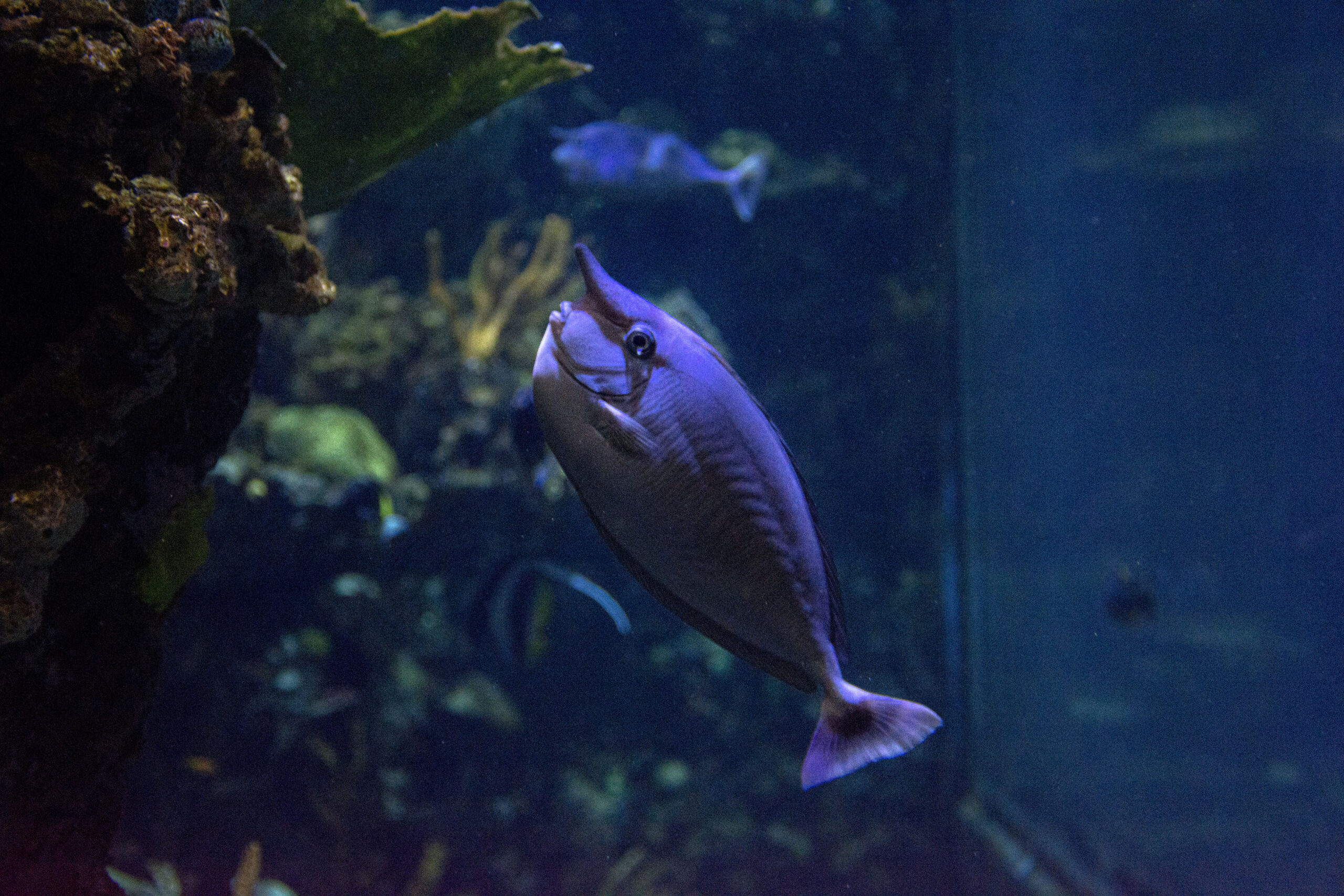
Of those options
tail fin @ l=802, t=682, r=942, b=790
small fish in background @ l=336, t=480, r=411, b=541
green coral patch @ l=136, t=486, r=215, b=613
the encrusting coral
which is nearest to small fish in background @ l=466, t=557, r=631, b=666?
small fish in background @ l=336, t=480, r=411, b=541

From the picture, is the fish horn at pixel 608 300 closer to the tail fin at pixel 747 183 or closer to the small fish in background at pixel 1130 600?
the tail fin at pixel 747 183

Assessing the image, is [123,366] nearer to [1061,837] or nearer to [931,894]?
[931,894]

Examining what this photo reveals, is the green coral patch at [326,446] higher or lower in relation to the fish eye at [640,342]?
lower

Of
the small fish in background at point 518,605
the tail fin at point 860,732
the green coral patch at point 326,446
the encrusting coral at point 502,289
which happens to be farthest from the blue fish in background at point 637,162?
the tail fin at point 860,732

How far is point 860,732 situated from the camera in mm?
1094

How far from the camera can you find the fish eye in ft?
3.43

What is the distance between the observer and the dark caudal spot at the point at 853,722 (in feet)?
3.59

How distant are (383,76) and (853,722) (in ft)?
7.15

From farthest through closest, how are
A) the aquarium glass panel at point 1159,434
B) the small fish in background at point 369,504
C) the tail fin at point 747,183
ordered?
the aquarium glass panel at point 1159,434 → the tail fin at point 747,183 → the small fish in background at point 369,504

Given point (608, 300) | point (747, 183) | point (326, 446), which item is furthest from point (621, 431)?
point (747, 183)

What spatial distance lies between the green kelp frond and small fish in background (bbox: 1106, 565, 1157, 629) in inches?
229

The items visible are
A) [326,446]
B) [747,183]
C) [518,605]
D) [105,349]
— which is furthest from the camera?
[747,183]

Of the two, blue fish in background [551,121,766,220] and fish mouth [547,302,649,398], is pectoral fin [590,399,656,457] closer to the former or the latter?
fish mouth [547,302,649,398]

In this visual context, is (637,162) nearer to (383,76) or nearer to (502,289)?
(502,289)
